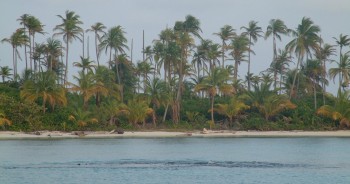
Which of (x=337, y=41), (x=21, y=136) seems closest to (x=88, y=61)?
(x=21, y=136)

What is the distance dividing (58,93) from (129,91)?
1913 cm

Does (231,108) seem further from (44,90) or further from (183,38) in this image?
(44,90)

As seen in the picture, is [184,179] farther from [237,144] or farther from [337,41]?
[337,41]

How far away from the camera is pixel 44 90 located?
266 feet

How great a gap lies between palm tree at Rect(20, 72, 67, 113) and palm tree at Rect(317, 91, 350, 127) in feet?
118

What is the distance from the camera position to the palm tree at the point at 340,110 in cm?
8250

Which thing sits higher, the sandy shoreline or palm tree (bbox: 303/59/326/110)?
palm tree (bbox: 303/59/326/110)

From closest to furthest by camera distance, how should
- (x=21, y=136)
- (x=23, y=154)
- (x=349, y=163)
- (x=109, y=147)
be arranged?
1. (x=349, y=163)
2. (x=23, y=154)
3. (x=109, y=147)
4. (x=21, y=136)

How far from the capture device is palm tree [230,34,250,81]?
100.0 m

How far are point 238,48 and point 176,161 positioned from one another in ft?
171

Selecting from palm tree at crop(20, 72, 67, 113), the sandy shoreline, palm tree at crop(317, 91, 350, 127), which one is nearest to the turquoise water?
the sandy shoreline

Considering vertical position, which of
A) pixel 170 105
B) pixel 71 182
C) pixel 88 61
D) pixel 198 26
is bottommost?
pixel 71 182

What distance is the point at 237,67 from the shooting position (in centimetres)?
10481

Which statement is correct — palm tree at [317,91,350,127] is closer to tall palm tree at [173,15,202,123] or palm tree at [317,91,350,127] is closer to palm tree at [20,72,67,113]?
tall palm tree at [173,15,202,123]
